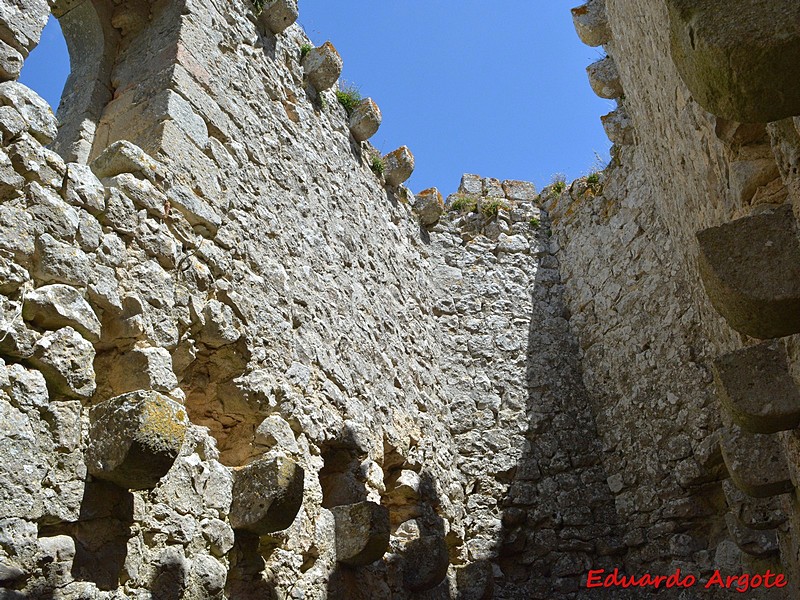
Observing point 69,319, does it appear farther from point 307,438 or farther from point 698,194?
point 698,194

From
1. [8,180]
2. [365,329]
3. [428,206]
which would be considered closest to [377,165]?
[428,206]

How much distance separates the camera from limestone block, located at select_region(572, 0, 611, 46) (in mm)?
6887

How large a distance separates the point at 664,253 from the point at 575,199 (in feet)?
5.47

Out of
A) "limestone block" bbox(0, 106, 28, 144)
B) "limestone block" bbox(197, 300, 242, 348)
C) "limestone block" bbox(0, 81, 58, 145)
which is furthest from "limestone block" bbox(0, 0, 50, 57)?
"limestone block" bbox(197, 300, 242, 348)

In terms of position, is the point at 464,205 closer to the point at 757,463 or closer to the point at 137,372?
the point at 757,463

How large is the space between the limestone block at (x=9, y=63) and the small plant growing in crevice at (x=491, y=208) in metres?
Answer: 5.51

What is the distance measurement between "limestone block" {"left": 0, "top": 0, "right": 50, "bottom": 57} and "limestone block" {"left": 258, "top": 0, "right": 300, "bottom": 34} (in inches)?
101

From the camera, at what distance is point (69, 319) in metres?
2.68

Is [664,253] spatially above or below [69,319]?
above

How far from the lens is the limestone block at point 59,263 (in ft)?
8.75

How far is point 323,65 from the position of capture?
18.9 feet

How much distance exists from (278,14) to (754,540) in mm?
4881

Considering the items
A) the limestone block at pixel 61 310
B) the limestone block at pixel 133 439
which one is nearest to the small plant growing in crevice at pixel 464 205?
the limestone block at pixel 61 310

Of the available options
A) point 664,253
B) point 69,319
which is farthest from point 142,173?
point 664,253
